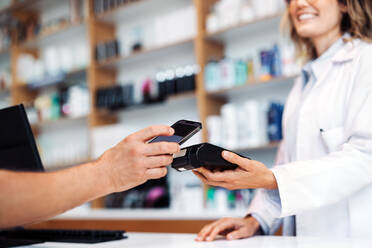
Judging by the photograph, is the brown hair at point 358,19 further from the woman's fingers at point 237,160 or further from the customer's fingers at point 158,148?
the customer's fingers at point 158,148

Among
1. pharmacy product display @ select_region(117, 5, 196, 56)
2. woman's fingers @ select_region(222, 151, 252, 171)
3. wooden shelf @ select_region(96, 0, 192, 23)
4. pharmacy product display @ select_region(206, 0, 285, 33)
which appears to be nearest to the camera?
woman's fingers @ select_region(222, 151, 252, 171)

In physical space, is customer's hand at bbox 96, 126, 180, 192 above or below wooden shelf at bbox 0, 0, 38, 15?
below

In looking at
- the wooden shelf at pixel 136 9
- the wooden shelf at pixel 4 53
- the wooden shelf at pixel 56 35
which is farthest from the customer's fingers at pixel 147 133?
the wooden shelf at pixel 4 53

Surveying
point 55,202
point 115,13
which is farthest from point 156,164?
point 115,13

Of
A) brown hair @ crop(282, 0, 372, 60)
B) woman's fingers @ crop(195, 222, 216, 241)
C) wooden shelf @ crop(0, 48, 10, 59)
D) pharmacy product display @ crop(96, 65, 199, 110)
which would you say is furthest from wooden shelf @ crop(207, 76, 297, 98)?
wooden shelf @ crop(0, 48, 10, 59)

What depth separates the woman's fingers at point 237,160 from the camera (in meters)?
1.15

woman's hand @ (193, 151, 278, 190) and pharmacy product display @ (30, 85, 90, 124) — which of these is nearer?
woman's hand @ (193, 151, 278, 190)

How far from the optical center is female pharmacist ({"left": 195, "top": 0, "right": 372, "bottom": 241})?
1242 mm

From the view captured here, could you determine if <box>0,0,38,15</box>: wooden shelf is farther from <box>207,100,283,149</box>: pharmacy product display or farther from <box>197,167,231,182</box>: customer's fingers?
<box>197,167,231,182</box>: customer's fingers

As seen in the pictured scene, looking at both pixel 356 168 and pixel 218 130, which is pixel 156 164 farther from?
pixel 218 130

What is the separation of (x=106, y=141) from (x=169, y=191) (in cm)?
76

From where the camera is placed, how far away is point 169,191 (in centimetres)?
352

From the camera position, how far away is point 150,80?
3.76 m

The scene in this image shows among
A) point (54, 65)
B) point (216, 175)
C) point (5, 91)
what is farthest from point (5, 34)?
point (216, 175)
